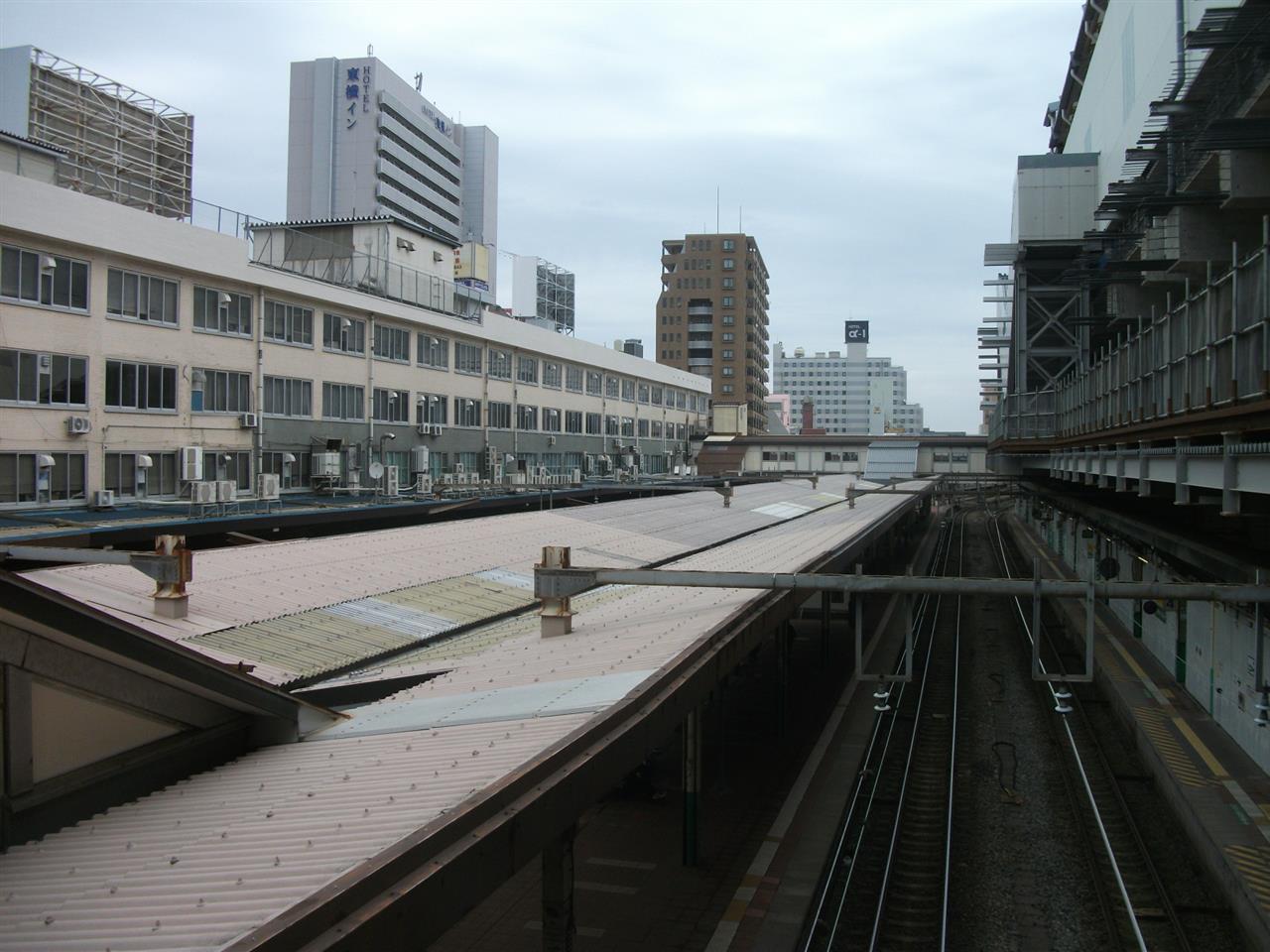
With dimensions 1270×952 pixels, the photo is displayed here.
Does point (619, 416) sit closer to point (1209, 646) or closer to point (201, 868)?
point (1209, 646)

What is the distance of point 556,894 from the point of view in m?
5.53

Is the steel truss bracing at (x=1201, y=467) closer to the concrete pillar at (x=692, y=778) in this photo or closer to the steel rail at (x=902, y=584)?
the steel rail at (x=902, y=584)

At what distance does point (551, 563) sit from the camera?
9758mm

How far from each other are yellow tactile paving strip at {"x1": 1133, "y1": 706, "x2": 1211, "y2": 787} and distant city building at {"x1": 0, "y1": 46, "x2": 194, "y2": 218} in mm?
22314

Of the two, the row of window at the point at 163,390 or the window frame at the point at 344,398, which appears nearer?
the row of window at the point at 163,390

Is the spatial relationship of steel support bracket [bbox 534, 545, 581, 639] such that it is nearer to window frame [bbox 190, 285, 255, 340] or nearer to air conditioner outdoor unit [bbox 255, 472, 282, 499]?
air conditioner outdoor unit [bbox 255, 472, 282, 499]

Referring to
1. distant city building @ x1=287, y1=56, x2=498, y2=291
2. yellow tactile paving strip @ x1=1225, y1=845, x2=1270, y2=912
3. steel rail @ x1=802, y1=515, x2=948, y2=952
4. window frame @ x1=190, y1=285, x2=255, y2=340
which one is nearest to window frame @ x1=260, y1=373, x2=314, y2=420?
window frame @ x1=190, y1=285, x2=255, y2=340

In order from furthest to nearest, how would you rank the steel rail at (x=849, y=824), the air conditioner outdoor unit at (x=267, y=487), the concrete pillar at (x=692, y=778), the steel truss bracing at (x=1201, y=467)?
the air conditioner outdoor unit at (x=267, y=487), the concrete pillar at (x=692, y=778), the steel rail at (x=849, y=824), the steel truss bracing at (x=1201, y=467)

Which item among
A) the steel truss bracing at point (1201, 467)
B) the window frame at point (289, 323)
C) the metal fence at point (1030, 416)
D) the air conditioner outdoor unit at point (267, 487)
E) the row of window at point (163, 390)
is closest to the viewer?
the steel truss bracing at point (1201, 467)

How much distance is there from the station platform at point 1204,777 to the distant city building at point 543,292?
5450 cm

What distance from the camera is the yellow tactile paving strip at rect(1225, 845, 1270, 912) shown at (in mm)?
8906

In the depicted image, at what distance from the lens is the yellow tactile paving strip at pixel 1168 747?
12.4 meters

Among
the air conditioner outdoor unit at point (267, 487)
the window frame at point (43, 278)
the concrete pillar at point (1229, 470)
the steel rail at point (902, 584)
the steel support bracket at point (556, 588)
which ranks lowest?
the steel support bracket at point (556, 588)

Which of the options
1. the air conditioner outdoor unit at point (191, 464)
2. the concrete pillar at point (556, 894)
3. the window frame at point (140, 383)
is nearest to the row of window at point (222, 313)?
the window frame at point (140, 383)
